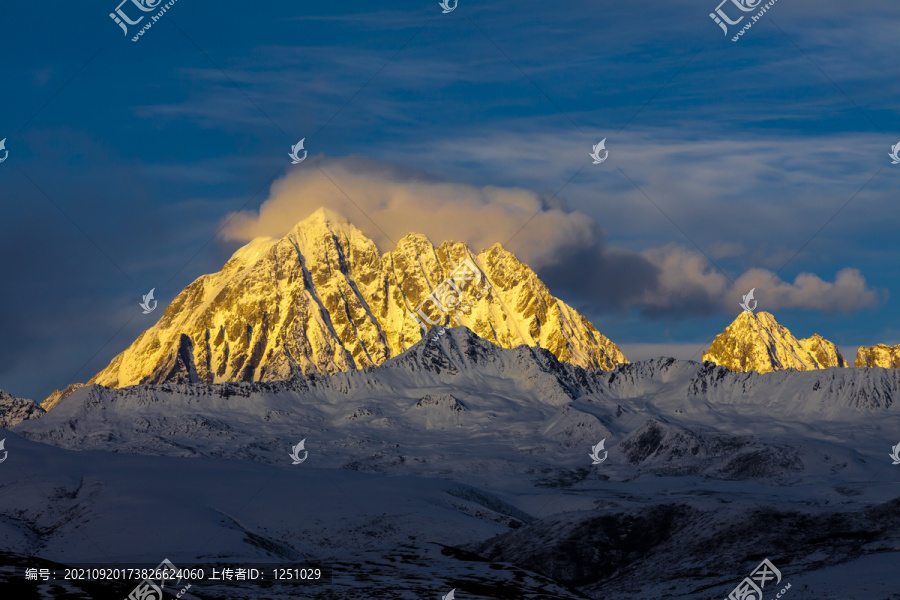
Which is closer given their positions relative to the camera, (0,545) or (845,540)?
(845,540)

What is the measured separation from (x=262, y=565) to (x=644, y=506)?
54702mm

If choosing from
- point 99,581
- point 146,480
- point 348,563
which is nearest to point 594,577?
point 348,563

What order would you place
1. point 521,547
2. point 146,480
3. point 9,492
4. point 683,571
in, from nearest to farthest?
point 683,571, point 521,547, point 9,492, point 146,480

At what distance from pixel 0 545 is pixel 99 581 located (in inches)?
2825

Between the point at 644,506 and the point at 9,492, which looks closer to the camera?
A: the point at 644,506

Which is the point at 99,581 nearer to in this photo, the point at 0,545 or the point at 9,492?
the point at 0,545

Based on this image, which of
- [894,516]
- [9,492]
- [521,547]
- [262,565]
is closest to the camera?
[262,565]

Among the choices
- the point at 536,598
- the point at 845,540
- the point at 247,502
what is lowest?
the point at 536,598

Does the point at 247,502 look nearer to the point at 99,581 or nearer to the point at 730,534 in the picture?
the point at 730,534

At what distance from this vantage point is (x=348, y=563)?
3834 inches

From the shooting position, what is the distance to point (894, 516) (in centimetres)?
11738

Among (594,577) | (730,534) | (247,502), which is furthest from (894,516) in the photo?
(247,502)

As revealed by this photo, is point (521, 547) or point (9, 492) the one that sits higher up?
point (9, 492)

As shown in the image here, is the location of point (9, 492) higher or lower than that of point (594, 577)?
higher
